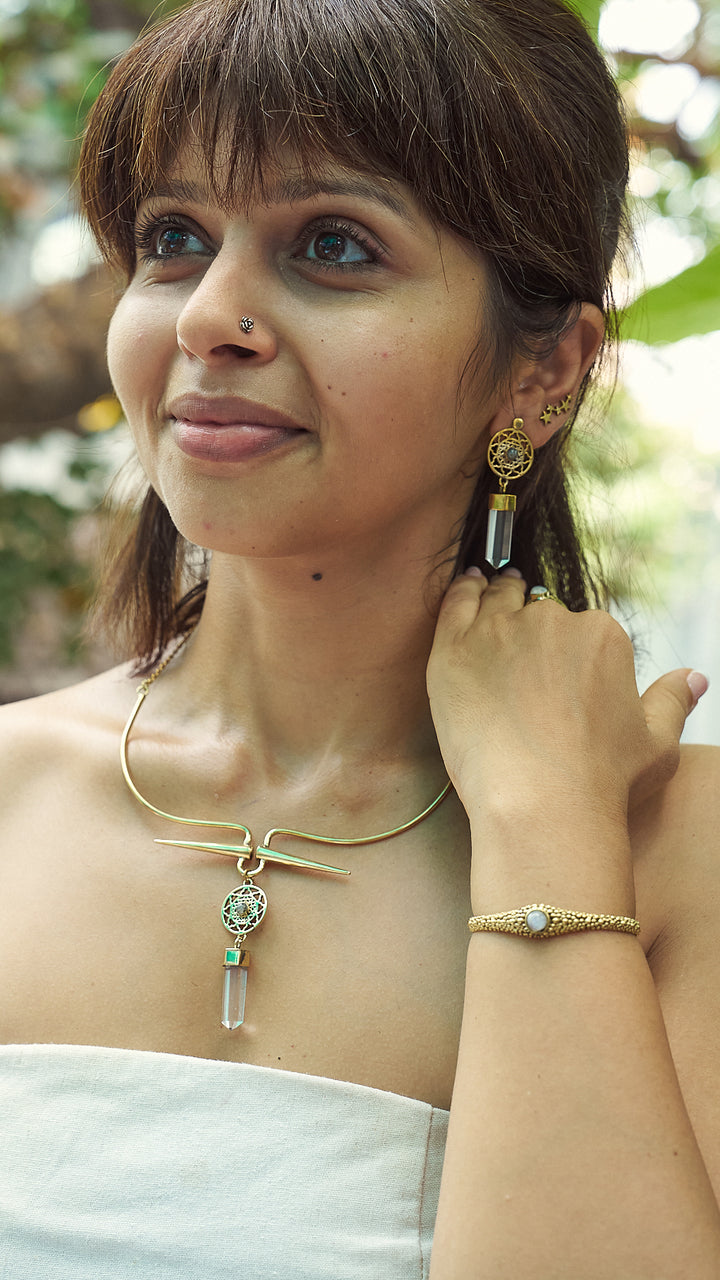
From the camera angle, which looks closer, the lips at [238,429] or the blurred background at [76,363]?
the lips at [238,429]

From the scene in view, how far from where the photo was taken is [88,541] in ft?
11.6

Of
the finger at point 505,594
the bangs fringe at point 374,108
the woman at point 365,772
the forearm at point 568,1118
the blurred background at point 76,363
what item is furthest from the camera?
the blurred background at point 76,363

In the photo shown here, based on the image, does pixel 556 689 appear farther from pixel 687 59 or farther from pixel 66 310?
pixel 66 310

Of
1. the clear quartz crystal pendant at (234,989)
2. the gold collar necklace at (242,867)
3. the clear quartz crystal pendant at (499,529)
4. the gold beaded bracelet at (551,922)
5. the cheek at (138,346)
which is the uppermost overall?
the cheek at (138,346)

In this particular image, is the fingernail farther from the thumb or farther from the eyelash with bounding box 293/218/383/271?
the eyelash with bounding box 293/218/383/271

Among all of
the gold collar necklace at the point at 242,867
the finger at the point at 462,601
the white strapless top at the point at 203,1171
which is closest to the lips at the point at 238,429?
the finger at the point at 462,601

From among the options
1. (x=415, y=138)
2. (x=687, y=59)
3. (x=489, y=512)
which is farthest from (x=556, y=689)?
(x=687, y=59)

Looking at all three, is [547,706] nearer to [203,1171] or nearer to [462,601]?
[462,601]

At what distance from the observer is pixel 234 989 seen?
1.48 metres

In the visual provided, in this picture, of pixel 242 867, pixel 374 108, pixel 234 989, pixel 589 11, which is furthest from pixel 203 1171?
pixel 589 11

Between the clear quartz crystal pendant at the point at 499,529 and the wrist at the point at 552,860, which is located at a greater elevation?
the clear quartz crystal pendant at the point at 499,529

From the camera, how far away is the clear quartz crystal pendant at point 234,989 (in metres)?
1.47

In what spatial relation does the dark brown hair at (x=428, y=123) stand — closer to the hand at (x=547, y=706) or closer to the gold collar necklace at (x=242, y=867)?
the hand at (x=547, y=706)

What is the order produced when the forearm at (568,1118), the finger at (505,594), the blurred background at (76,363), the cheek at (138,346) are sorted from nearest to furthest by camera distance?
the forearm at (568,1118) < the cheek at (138,346) < the finger at (505,594) < the blurred background at (76,363)
